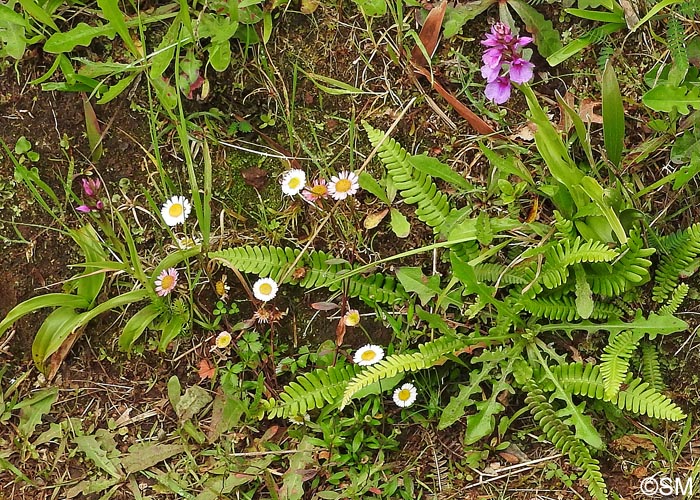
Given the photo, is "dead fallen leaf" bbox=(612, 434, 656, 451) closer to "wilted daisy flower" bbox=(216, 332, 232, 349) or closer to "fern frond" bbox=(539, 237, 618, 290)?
"fern frond" bbox=(539, 237, 618, 290)

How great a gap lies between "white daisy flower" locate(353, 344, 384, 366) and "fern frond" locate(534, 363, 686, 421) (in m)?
0.50

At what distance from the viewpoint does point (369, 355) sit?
2.42 m

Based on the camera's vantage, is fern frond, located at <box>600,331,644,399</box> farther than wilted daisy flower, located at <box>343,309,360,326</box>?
No

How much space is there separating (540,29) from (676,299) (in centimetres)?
97

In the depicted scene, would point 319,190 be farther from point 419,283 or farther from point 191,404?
point 191,404

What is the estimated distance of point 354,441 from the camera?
2430 millimetres

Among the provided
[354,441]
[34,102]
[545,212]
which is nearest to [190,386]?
[354,441]

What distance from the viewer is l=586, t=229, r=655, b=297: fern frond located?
2250 mm

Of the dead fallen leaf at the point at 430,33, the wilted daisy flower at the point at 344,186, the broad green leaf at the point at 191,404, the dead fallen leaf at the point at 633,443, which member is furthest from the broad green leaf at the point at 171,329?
the dead fallen leaf at the point at 633,443

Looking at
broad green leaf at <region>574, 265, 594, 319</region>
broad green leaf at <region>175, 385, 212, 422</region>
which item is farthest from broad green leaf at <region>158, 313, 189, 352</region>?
broad green leaf at <region>574, 265, 594, 319</region>

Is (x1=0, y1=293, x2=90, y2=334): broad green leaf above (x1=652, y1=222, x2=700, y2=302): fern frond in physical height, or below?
above

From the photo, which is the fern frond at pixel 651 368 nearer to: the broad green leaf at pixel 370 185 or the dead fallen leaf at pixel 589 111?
the dead fallen leaf at pixel 589 111

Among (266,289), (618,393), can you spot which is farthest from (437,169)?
(618,393)

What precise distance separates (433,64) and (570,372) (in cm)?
112
